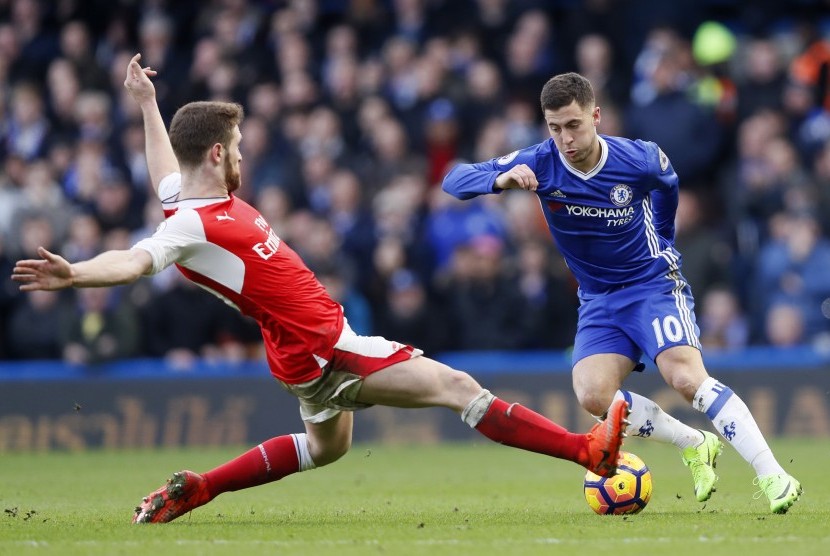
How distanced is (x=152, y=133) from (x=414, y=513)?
2.66 meters

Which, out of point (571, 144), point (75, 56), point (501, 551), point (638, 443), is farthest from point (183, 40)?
point (501, 551)

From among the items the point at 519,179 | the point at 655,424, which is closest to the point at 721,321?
the point at 655,424

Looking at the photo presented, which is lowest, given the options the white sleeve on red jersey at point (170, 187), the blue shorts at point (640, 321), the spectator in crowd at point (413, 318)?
the spectator in crowd at point (413, 318)

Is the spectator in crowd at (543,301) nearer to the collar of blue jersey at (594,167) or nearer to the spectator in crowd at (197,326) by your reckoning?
the spectator in crowd at (197,326)

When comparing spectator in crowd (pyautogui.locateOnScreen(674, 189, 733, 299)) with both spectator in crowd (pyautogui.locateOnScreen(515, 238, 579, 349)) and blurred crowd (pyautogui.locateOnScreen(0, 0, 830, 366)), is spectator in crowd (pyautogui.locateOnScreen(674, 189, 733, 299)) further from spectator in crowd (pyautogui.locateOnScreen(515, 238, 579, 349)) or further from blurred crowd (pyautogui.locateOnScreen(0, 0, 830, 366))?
spectator in crowd (pyautogui.locateOnScreen(515, 238, 579, 349))

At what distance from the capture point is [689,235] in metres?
14.7

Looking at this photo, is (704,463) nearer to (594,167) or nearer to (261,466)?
(594,167)

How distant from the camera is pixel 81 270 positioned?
22.1 ft

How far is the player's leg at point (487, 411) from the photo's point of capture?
7496mm

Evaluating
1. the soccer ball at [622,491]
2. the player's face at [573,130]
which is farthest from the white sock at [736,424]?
the player's face at [573,130]

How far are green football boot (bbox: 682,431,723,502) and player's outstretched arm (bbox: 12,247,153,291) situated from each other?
3.34 meters

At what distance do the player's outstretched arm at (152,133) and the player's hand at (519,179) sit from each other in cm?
181

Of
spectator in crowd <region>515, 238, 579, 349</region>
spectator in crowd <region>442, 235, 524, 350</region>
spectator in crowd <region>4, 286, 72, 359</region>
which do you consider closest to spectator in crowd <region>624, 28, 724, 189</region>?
spectator in crowd <region>515, 238, 579, 349</region>

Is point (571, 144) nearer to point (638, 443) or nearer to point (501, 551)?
point (501, 551)
